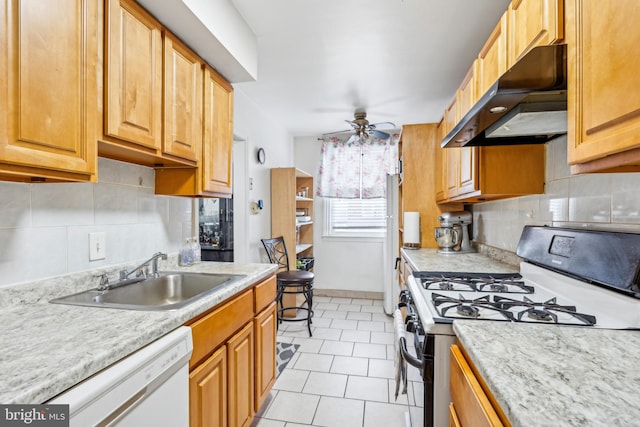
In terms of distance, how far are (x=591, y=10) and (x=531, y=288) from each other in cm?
110

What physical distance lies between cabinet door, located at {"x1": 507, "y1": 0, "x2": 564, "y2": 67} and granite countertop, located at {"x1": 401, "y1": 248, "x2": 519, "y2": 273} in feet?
3.80

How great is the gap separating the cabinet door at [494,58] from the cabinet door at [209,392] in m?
1.76

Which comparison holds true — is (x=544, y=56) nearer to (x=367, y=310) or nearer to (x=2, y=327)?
Result: (x=2, y=327)

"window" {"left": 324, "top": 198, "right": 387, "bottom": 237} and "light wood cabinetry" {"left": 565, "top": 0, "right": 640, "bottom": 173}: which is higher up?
"light wood cabinetry" {"left": 565, "top": 0, "right": 640, "bottom": 173}

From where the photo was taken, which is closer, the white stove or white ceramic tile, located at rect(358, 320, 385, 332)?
the white stove

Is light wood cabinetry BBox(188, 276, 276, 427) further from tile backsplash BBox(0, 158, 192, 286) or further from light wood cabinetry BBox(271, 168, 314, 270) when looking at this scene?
light wood cabinetry BBox(271, 168, 314, 270)

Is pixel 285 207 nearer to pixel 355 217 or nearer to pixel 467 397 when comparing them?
pixel 355 217

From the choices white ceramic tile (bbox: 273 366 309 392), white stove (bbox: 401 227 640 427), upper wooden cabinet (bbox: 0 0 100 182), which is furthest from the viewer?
white ceramic tile (bbox: 273 366 309 392)

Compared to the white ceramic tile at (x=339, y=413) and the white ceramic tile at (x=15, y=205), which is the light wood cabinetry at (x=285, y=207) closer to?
the white ceramic tile at (x=339, y=413)

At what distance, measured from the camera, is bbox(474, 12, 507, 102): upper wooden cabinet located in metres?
1.38

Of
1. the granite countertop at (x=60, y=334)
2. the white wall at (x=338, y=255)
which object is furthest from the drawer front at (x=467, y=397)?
the white wall at (x=338, y=255)

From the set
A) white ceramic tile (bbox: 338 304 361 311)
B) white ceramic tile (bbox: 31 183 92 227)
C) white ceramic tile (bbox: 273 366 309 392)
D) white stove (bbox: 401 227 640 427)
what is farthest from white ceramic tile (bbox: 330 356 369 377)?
white ceramic tile (bbox: 31 183 92 227)

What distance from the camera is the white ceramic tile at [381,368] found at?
233cm

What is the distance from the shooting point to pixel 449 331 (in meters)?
0.99
